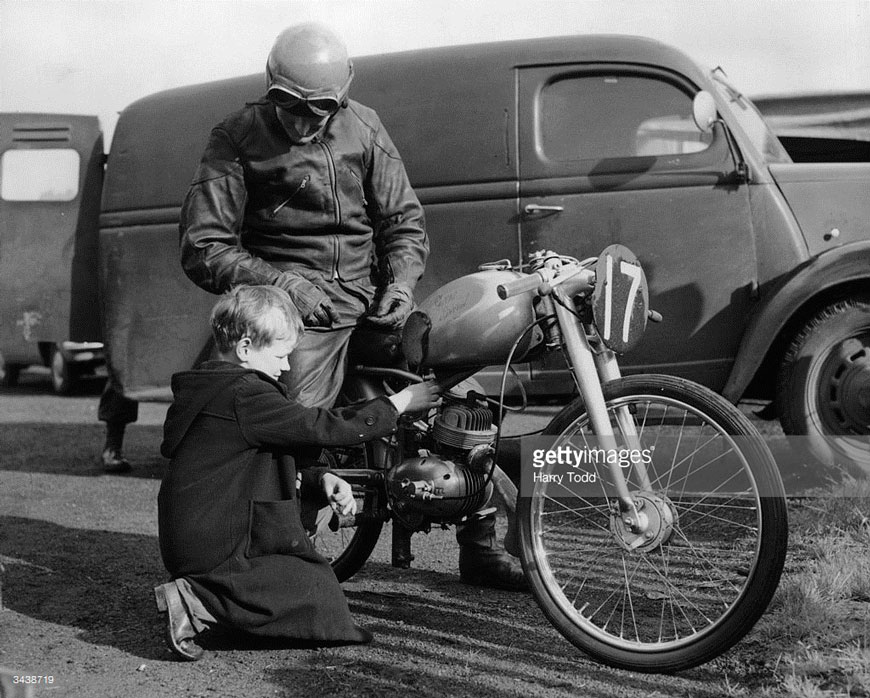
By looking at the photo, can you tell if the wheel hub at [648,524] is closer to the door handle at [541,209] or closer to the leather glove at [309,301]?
the leather glove at [309,301]

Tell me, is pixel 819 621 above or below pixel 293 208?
below

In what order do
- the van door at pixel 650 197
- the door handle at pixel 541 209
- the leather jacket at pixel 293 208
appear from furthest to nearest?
the door handle at pixel 541 209, the van door at pixel 650 197, the leather jacket at pixel 293 208

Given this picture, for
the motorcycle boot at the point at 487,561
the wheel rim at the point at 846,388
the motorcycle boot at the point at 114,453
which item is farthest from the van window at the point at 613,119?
the motorcycle boot at the point at 114,453

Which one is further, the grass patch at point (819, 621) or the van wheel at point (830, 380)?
the van wheel at point (830, 380)

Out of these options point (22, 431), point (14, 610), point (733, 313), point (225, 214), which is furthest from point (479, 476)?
point (22, 431)

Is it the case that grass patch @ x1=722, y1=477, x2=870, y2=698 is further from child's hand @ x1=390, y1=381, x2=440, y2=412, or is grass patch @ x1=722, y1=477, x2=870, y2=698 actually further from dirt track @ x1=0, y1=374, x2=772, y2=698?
child's hand @ x1=390, y1=381, x2=440, y2=412

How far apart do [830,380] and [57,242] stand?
15.7ft

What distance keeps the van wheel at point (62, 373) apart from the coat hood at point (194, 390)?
945cm

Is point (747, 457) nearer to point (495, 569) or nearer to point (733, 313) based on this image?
point (495, 569)

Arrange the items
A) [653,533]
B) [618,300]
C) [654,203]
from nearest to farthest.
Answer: [653,533], [618,300], [654,203]

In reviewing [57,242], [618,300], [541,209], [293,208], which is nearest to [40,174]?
[57,242]

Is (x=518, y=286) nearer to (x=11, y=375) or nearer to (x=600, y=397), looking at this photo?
(x=600, y=397)

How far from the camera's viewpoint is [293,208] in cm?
399

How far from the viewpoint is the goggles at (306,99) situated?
12.1ft
